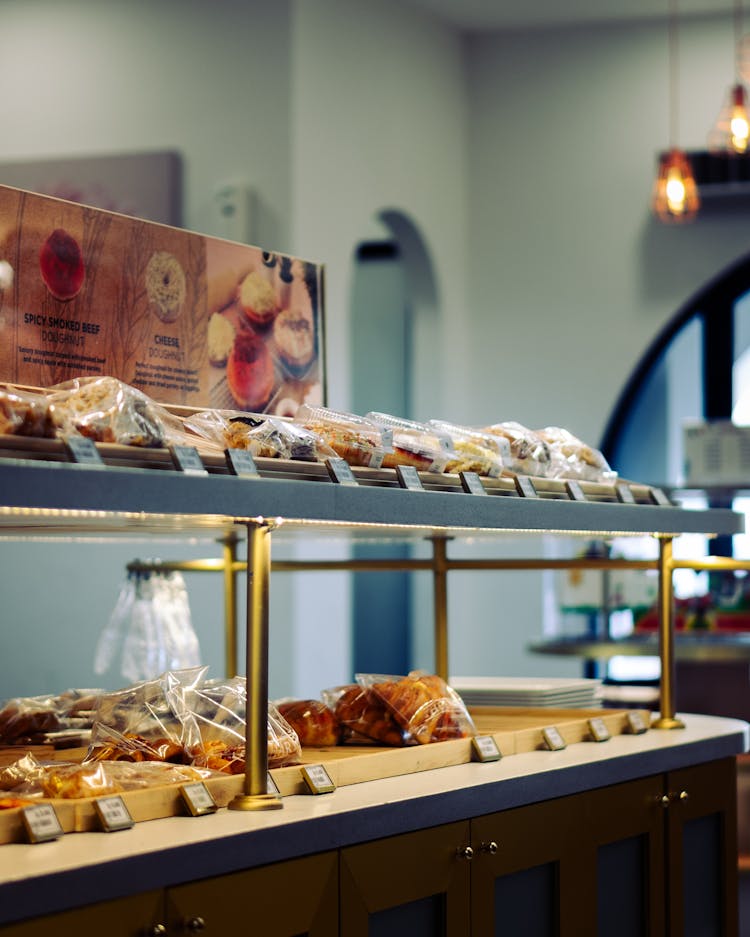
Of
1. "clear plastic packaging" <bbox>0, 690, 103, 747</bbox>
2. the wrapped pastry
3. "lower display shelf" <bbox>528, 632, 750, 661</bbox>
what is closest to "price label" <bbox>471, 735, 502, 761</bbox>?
the wrapped pastry

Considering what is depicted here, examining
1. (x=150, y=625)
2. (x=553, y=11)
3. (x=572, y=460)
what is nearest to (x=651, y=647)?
(x=150, y=625)

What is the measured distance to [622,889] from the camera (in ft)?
7.95

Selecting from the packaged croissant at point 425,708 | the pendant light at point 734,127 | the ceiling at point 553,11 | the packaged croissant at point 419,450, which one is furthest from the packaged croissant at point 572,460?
the ceiling at point 553,11

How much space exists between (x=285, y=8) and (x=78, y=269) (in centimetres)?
357

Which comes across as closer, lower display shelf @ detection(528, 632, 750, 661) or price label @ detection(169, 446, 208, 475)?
price label @ detection(169, 446, 208, 475)

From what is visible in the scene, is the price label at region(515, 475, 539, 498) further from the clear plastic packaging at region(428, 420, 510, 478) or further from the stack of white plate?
the stack of white plate

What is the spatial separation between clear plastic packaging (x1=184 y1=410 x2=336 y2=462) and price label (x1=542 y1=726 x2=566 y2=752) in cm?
75

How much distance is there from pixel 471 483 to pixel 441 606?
2.98 ft

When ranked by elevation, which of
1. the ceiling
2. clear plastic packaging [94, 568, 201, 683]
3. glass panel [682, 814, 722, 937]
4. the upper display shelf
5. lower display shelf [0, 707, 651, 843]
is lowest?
glass panel [682, 814, 722, 937]

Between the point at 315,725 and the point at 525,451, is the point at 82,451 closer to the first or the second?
the point at 315,725

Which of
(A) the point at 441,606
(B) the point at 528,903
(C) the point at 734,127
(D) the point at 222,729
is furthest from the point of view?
(C) the point at 734,127

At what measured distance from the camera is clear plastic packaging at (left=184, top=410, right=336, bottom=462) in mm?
1924

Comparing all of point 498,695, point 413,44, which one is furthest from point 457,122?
point 498,695

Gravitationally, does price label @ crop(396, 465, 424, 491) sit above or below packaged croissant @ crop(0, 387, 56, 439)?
below
